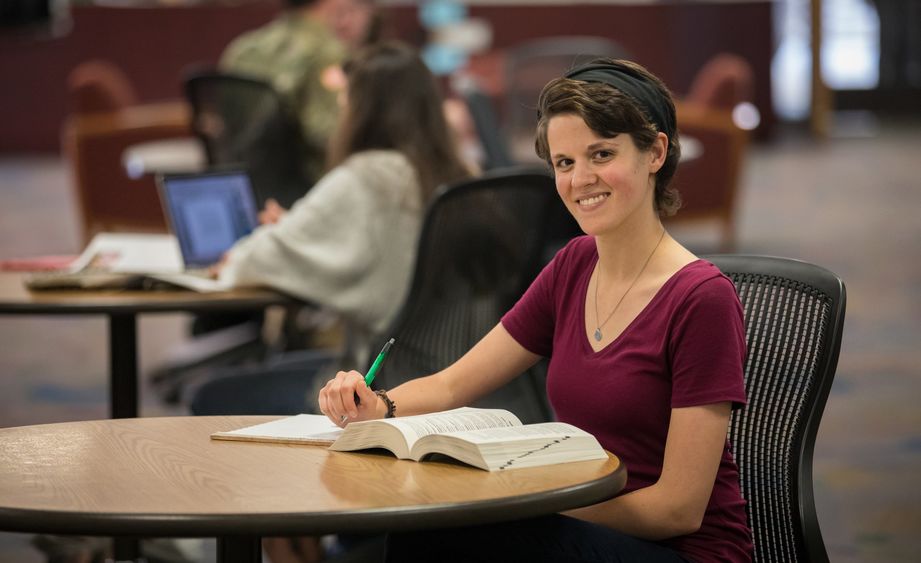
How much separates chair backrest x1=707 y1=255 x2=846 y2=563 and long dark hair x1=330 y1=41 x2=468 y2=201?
1.37 metres

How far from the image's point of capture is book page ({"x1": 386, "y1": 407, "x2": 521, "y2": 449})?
5.71ft

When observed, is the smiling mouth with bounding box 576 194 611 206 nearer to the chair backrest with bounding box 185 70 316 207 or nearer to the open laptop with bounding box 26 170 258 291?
the open laptop with bounding box 26 170 258 291

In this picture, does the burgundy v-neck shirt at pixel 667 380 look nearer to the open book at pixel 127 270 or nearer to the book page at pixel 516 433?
the book page at pixel 516 433

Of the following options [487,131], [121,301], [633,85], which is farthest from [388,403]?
[487,131]

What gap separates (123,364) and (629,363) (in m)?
1.97

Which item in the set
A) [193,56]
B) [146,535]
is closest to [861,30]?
[193,56]

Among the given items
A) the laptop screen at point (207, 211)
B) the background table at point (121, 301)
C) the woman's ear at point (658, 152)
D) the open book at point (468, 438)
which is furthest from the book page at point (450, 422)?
the laptop screen at point (207, 211)

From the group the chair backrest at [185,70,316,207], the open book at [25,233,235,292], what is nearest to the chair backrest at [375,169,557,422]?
the open book at [25,233,235,292]

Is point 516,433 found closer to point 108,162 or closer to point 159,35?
point 108,162

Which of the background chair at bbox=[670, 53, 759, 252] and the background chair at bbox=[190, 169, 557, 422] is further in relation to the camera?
the background chair at bbox=[670, 53, 759, 252]

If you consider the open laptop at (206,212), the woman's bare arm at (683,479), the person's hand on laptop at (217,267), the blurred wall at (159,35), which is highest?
the blurred wall at (159,35)

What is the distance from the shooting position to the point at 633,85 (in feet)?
6.21

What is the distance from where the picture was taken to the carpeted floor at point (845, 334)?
4.05m

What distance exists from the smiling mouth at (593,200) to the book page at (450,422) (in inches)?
12.3
